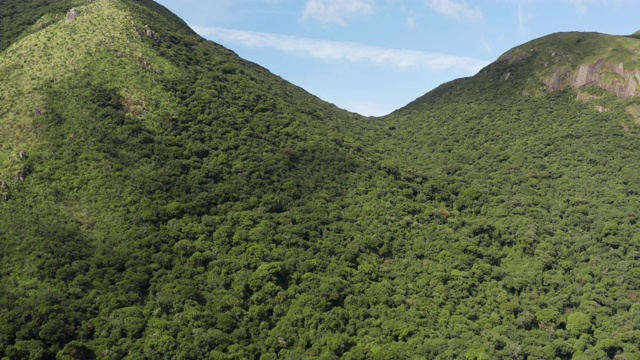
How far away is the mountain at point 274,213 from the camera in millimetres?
57656

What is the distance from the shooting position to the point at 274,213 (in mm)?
75562

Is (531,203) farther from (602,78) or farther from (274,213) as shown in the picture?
(274,213)

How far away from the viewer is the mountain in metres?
57.7

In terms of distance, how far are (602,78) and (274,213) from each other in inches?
2829

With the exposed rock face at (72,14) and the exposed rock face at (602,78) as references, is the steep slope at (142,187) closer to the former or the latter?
the exposed rock face at (72,14)

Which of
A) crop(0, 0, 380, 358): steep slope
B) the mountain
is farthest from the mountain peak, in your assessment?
crop(0, 0, 380, 358): steep slope

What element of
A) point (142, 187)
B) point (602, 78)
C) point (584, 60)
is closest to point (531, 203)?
point (602, 78)

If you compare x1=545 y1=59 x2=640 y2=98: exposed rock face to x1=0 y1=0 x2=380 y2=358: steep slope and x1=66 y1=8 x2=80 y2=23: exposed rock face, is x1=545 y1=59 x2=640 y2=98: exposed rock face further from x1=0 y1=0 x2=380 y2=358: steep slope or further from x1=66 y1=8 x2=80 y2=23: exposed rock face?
x1=66 y1=8 x2=80 y2=23: exposed rock face

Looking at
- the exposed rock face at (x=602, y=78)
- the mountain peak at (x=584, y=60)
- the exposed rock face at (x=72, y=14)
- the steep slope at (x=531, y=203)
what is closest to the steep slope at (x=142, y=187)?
the exposed rock face at (x=72, y=14)

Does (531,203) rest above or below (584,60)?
below

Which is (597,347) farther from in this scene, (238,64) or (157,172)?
(238,64)

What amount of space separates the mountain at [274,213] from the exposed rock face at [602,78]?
0.38 meters

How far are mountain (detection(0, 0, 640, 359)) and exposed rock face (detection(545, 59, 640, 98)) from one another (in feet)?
1.26

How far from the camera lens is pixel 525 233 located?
264ft
